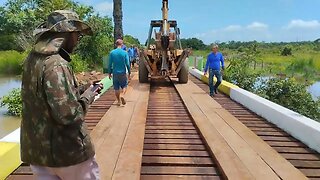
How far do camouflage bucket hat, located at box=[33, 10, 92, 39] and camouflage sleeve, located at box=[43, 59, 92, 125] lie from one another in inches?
10.2

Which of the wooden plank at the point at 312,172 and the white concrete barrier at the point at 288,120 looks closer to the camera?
the wooden plank at the point at 312,172

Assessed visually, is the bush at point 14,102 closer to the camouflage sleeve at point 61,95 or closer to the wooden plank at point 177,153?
the wooden plank at point 177,153

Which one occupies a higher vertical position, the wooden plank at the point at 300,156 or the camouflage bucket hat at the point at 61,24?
the camouflage bucket hat at the point at 61,24

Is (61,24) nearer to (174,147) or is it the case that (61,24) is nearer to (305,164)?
(174,147)

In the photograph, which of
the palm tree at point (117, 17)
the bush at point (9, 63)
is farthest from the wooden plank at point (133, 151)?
the bush at point (9, 63)

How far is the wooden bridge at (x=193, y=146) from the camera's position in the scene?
12.8ft

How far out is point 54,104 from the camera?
2.05 m

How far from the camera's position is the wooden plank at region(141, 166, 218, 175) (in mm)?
3980

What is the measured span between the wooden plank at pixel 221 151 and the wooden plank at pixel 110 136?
1.18m

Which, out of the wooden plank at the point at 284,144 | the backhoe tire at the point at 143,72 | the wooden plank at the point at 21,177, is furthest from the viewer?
the backhoe tire at the point at 143,72

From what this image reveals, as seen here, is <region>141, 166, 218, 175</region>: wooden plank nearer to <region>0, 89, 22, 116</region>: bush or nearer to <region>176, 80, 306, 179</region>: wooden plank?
<region>176, 80, 306, 179</region>: wooden plank

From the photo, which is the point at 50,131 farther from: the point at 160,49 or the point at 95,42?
the point at 95,42

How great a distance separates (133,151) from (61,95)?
254cm

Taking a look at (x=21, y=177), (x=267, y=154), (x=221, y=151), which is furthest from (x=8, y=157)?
(x=267, y=154)
